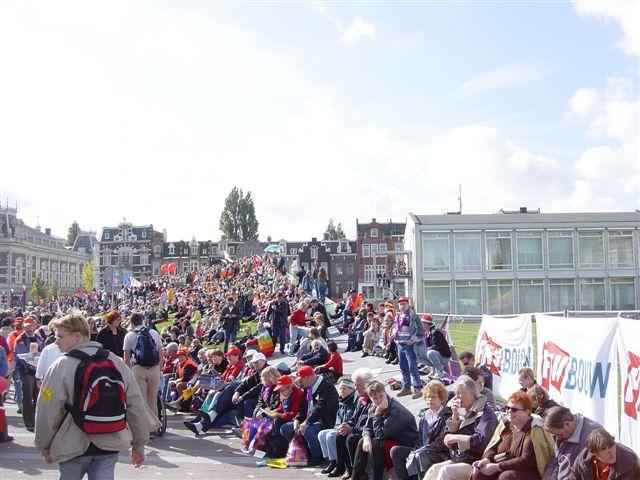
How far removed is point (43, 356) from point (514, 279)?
120 feet

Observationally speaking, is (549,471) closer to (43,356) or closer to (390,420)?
(390,420)

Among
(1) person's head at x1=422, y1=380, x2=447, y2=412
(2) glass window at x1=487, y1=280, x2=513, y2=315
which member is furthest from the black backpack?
(2) glass window at x1=487, y1=280, x2=513, y2=315

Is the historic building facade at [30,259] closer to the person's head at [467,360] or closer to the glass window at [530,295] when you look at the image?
the glass window at [530,295]

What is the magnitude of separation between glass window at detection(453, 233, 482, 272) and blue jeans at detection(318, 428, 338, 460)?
3383 cm

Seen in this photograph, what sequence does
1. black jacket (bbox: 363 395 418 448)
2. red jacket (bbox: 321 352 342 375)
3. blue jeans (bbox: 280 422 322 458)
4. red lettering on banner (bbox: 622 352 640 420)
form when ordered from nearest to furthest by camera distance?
red lettering on banner (bbox: 622 352 640 420), black jacket (bbox: 363 395 418 448), blue jeans (bbox: 280 422 322 458), red jacket (bbox: 321 352 342 375)

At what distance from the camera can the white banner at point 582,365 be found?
833cm

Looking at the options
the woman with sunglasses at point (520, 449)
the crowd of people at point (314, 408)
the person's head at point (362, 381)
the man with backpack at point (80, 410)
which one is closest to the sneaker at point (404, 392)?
the crowd of people at point (314, 408)

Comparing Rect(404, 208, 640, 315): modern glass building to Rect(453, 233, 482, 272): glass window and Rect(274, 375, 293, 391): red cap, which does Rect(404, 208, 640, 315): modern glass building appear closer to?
Rect(453, 233, 482, 272): glass window

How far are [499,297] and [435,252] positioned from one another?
5.11m

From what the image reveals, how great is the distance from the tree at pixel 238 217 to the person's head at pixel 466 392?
10481 centimetres

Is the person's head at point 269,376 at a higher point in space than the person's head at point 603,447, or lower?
lower

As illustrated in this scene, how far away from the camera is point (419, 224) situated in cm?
4241

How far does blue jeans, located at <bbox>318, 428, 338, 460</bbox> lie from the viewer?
972 centimetres

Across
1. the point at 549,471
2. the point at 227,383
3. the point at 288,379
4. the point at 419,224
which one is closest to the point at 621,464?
the point at 549,471
